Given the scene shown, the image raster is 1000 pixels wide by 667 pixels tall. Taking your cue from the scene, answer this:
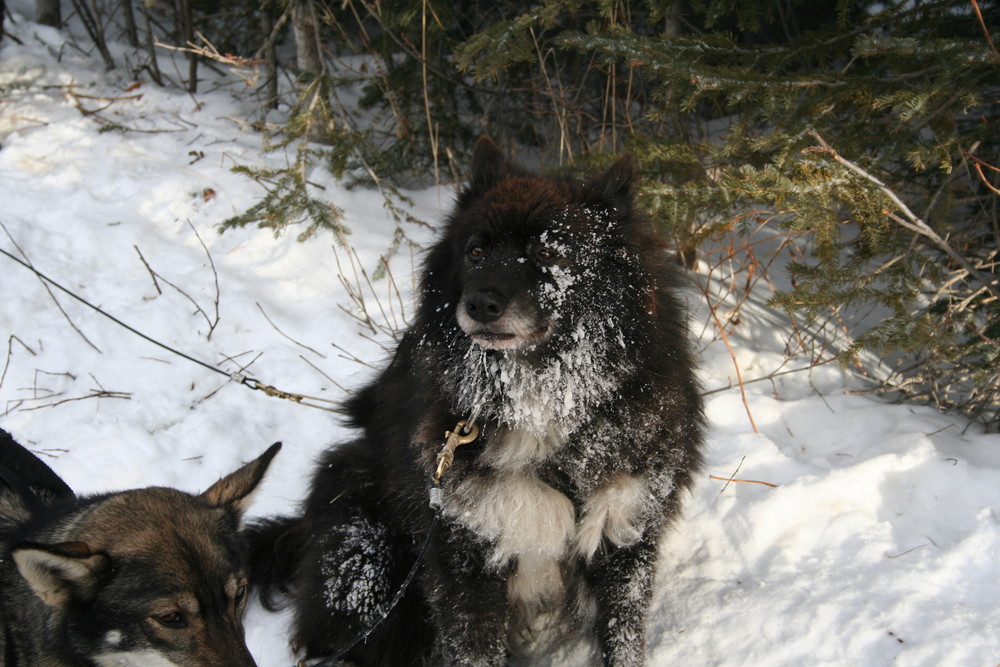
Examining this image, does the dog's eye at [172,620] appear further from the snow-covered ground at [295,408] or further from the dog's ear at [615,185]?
the dog's ear at [615,185]

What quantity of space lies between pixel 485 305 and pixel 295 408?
2.46 m

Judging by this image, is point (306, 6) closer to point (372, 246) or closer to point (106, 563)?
point (372, 246)

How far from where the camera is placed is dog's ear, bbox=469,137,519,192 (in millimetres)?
3146

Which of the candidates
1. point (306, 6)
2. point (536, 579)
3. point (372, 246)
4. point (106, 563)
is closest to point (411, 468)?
point (536, 579)

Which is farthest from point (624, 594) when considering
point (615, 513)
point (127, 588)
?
point (127, 588)

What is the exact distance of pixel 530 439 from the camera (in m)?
2.77

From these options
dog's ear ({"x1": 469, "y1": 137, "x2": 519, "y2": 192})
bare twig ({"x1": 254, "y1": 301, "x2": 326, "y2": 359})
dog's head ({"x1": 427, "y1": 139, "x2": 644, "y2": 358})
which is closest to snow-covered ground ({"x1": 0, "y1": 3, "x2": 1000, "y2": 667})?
bare twig ({"x1": 254, "y1": 301, "x2": 326, "y2": 359})

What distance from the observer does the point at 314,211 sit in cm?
525

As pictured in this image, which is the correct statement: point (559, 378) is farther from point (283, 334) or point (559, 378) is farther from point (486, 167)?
point (283, 334)

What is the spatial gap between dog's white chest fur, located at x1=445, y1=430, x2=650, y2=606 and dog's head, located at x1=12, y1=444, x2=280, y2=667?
89cm

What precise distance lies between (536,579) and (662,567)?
3.03 feet

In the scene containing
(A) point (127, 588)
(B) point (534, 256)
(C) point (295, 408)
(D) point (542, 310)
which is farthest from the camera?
(C) point (295, 408)

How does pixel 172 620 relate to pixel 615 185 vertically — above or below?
below

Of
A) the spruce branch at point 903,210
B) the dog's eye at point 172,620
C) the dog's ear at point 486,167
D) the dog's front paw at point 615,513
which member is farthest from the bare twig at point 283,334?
the spruce branch at point 903,210
